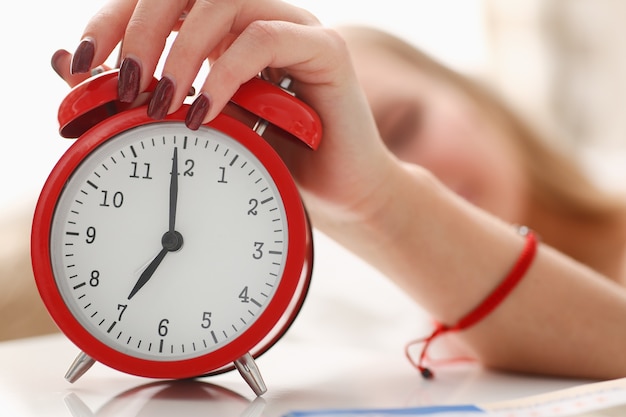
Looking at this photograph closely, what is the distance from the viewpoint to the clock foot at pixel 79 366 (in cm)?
81

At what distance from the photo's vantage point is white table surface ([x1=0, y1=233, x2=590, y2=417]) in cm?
76

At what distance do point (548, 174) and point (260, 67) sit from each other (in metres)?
1.66

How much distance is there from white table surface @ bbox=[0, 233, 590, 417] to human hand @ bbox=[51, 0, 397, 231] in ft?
0.79

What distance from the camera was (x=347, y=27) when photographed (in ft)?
6.61

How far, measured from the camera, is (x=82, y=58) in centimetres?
78

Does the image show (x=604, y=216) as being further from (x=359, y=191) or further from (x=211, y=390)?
(x=211, y=390)

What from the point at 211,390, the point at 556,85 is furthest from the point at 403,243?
the point at 556,85

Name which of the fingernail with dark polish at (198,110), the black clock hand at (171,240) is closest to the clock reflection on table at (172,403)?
the black clock hand at (171,240)

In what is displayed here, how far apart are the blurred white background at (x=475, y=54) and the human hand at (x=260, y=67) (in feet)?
2.32

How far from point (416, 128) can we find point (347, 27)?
354mm

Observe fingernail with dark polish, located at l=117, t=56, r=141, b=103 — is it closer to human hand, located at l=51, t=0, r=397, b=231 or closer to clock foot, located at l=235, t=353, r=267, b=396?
human hand, located at l=51, t=0, r=397, b=231

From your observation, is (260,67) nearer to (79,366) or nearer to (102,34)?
(102,34)

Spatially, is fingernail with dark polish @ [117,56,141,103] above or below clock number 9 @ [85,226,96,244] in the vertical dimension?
above

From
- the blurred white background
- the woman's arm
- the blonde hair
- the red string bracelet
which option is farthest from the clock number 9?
the blonde hair
